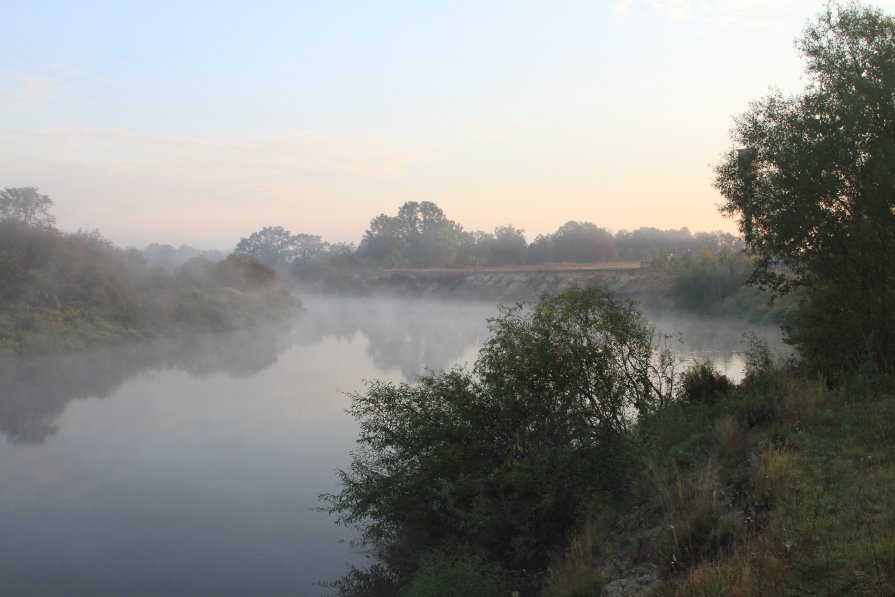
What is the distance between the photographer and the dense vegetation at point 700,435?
6.88m

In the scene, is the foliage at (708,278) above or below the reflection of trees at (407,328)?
above

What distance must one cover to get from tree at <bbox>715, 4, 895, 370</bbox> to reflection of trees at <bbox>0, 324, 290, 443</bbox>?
1819 cm

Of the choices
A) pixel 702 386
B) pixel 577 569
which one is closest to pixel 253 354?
pixel 702 386

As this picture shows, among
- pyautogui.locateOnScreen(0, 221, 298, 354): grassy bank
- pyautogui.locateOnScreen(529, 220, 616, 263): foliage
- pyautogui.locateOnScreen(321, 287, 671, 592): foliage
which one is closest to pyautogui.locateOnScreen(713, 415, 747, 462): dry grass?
pyautogui.locateOnScreen(321, 287, 671, 592): foliage

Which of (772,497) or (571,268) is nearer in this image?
(772,497)

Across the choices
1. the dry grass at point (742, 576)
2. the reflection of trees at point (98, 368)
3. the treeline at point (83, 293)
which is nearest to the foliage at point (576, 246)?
the treeline at point (83, 293)

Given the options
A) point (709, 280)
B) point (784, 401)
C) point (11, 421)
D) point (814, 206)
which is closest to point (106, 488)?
point (11, 421)

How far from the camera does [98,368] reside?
28.6 m

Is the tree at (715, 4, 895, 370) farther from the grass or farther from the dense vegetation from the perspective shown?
the grass

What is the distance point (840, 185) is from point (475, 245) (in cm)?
9497

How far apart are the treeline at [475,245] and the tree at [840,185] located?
84.2m

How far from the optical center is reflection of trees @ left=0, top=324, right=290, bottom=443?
66.3 feet

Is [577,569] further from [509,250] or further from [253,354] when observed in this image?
[509,250]

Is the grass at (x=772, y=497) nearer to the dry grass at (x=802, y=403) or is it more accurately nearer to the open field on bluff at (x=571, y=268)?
the dry grass at (x=802, y=403)
